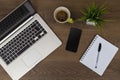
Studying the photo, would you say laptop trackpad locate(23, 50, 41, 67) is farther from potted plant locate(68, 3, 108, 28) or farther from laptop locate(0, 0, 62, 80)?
potted plant locate(68, 3, 108, 28)

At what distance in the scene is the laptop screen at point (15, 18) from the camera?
4.91 ft

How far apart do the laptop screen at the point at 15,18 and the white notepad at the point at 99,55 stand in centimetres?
36

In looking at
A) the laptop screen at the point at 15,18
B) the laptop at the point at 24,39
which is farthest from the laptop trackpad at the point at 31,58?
the laptop screen at the point at 15,18

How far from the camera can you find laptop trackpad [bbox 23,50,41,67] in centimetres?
149

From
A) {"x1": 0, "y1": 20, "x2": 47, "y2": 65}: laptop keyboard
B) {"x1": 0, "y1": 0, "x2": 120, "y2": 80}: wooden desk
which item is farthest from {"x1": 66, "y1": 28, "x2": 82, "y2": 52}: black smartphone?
{"x1": 0, "y1": 20, "x2": 47, "y2": 65}: laptop keyboard

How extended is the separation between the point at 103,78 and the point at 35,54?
0.38 m

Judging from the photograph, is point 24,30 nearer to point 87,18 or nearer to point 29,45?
point 29,45

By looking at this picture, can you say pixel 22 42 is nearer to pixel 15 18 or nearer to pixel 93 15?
pixel 15 18

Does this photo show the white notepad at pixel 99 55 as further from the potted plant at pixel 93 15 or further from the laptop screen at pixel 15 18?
the laptop screen at pixel 15 18

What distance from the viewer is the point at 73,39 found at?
1508 mm

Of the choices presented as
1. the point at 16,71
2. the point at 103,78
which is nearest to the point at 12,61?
the point at 16,71

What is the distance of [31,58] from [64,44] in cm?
19

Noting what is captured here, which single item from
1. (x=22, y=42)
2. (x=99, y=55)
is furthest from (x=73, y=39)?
(x=22, y=42)

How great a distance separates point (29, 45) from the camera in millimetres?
1498
